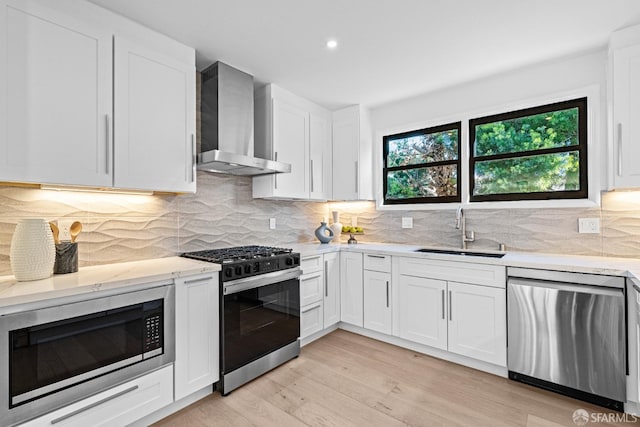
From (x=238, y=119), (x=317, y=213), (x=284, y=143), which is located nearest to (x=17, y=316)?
(x=238, y=119)

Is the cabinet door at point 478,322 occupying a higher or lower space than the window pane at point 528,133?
lower

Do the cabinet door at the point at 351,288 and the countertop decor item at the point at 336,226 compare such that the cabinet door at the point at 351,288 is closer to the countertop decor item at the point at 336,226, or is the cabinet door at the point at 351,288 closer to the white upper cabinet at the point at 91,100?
the countertop decor item at the point at 336,226

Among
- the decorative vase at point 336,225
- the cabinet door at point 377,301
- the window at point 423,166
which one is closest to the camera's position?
the cabinet door at point 377,301

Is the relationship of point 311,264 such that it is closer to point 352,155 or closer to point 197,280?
point 197,280

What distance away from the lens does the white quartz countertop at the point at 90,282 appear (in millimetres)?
1408

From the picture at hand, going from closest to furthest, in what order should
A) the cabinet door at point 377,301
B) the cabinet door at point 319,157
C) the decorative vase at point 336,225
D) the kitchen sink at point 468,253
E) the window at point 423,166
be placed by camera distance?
1. the kitchen sink at point 468,253
2. the cabinet door at point 377,301
3. the window at point 423,166
4. the cabinet door at point 319,157
5. the decorative vase at point 336,225

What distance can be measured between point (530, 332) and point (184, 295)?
2412 millimetres

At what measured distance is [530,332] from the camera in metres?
2.25

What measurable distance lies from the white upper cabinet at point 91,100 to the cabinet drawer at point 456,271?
1992mm

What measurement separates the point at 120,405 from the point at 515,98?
375cm

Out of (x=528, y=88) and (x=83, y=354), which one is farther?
(x=528, y=88)

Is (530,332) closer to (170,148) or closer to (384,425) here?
(384,425)

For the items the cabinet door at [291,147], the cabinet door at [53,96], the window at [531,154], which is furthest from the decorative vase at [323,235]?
the cabinet door at [53,96]

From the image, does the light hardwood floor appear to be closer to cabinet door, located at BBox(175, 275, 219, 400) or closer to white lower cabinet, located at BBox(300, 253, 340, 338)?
cabinet door, located at BBox(175, 275, 219, 400)
